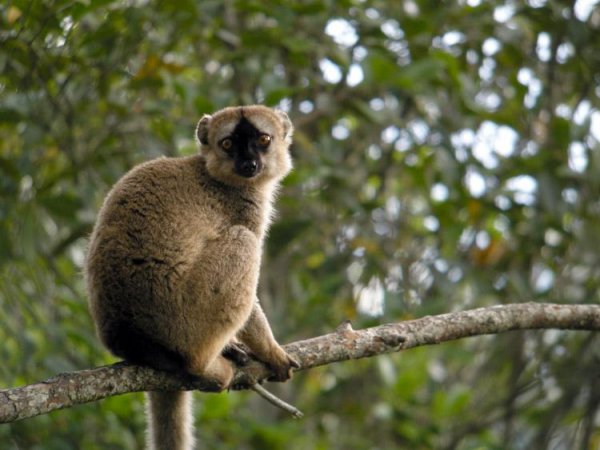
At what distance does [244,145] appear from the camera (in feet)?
23.4

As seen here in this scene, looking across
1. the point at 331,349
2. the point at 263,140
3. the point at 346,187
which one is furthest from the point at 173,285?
the point at 346,187

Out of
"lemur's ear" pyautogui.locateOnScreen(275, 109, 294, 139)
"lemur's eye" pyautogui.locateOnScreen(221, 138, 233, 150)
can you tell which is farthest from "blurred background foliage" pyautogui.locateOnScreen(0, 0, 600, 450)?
"lemur's eye" pyautogui.locateOnScreen(221, 138, 233, 150)

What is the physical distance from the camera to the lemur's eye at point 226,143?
275 inches

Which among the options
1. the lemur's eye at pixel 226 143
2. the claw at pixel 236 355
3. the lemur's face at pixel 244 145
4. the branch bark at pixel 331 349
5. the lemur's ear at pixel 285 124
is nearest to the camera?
the branch bark at pixel 331 349

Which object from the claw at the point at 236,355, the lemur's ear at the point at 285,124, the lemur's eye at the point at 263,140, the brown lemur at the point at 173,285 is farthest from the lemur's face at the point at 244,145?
the claw at the point at 236,355

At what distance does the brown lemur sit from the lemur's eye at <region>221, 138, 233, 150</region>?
72 centimetres

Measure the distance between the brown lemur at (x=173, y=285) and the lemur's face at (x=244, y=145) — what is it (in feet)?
1.71

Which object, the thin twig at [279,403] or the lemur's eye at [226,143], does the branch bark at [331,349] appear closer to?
the thin twig at [279,403]

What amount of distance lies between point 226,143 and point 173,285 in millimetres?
1894

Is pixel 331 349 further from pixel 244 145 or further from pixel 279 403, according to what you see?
pixel 244 145

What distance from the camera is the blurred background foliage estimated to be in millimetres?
8336

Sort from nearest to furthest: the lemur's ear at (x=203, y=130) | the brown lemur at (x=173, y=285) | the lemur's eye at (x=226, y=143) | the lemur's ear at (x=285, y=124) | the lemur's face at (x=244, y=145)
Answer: the brown lemur at (x=173, y=285), the lemur's face at (x=244, y=145), the lemur's eye at (x=226, y=143), the lemur's ear at (x=203, y=130), the lemur's ear at (x=285, y=124)

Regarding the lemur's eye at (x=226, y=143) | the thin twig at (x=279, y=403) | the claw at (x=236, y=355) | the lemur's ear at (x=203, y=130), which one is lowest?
the claw at (x=236, y=355)

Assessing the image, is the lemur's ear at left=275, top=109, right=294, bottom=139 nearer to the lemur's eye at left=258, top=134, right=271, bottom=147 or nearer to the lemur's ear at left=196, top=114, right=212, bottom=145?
the lemur's eye at left=258, top=134, right=271, bottom=147
